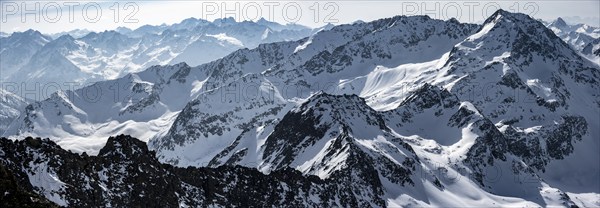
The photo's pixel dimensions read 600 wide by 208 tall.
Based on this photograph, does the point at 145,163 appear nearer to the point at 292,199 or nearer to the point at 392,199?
the point at 292,199

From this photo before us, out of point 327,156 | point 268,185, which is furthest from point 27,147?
point 327,156

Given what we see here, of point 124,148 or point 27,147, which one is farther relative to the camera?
point 124,148

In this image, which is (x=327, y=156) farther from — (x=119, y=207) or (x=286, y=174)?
(x=119, y=207)

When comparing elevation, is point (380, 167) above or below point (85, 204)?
below

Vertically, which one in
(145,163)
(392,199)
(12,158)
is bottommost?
(392,199)

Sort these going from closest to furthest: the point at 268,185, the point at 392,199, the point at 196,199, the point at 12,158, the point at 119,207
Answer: the point at 12,158 → the point at 119,207 → the point at 196,199 → the point at 268,185 → the point at 392,199

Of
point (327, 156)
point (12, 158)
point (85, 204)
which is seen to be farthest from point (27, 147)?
point (327, 156)

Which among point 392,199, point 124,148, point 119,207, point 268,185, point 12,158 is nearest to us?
point 12,158
